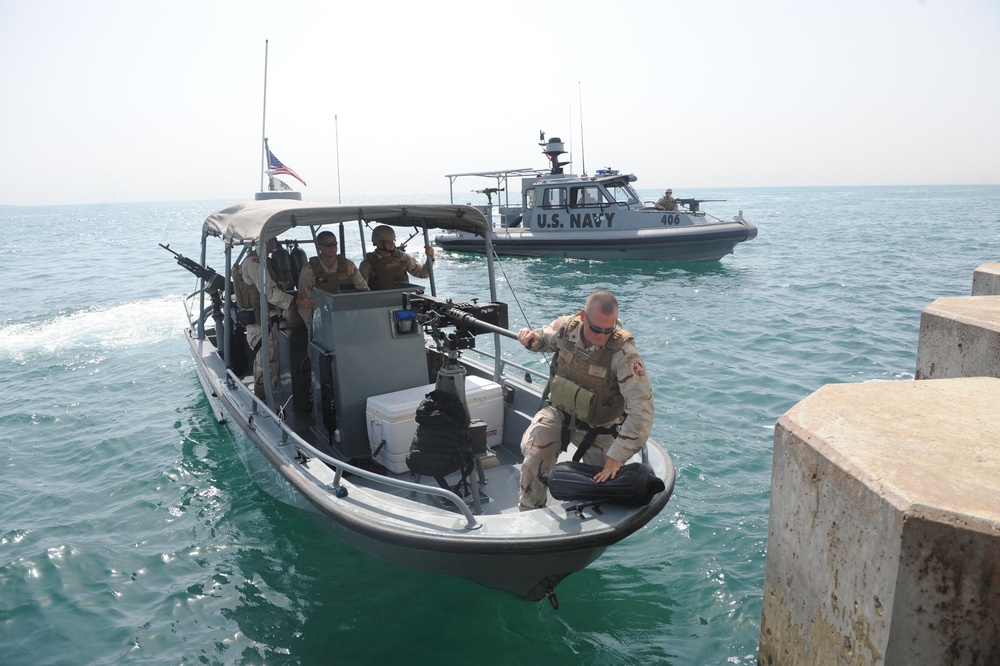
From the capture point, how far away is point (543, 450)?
423cm

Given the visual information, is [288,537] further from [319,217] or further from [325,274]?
[319,217]

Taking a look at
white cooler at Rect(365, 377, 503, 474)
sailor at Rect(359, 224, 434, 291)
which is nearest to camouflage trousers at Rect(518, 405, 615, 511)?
white cooler at Rect(365, 377, 503, 474)

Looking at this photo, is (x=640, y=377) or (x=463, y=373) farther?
(x=463, y=373)

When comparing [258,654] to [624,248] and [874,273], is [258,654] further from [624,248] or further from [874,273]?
[874,273]

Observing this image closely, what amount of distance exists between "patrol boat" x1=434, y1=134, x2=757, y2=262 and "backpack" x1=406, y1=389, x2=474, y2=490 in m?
15.9

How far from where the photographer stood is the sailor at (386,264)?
662 centimetres

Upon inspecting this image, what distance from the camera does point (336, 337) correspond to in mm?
5445

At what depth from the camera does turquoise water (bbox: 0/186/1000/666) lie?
14.7ft

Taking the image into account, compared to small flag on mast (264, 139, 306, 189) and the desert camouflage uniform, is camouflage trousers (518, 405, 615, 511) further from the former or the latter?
small flag on mast (264, 139, 306, 189)

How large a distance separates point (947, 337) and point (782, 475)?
218cm

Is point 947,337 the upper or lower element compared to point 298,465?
upper

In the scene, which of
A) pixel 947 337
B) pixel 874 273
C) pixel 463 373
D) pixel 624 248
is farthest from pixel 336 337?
pixel 874 273

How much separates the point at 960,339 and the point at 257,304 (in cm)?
611

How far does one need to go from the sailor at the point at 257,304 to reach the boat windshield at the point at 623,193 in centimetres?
1633
